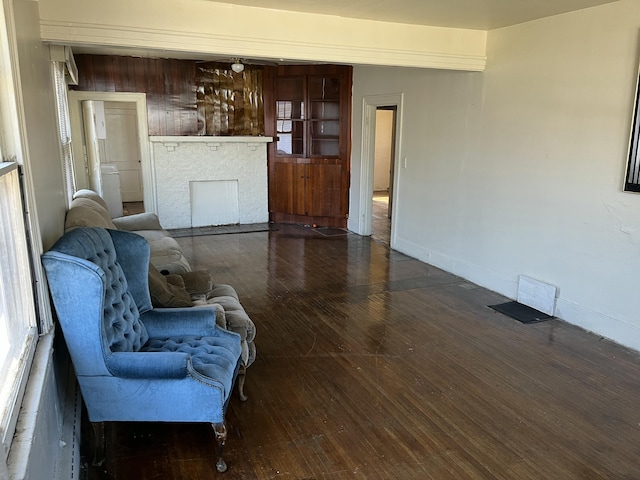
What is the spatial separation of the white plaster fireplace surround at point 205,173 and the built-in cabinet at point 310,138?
0.31 meters

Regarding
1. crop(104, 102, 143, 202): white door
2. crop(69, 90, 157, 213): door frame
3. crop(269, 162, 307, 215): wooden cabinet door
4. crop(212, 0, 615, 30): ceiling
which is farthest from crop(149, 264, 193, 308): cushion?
crop(104, 102, 143, 202): white door

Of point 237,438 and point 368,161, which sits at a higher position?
point 368,161

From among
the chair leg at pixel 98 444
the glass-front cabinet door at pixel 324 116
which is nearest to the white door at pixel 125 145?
the glass-front cabinet door at pixel 324 116

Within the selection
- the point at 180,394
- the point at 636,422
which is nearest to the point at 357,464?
the point at 180,394

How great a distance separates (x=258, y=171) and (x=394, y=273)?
A: 3.51m

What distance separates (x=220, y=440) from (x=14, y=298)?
42.7 inches

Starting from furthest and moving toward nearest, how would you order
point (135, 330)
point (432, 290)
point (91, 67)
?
point (91, 67), point (432, 290), point (135, 330)

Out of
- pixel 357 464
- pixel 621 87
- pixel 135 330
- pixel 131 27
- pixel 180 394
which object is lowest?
pixel 357 464

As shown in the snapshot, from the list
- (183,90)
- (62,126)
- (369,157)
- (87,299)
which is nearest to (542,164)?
(369,157)

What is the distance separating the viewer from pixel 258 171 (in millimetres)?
8039

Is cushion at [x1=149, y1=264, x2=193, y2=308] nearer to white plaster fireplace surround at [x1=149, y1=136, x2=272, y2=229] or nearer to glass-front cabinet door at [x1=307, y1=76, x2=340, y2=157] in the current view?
white plaster fireplace surround at [x1=149, y1=136, x2=272, y2=229]

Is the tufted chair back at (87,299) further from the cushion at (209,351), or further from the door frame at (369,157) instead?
the door frame at (369,157)

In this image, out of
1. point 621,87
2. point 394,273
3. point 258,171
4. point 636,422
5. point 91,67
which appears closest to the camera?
point 636,422

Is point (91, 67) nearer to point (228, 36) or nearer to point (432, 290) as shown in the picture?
point (228, 36)
